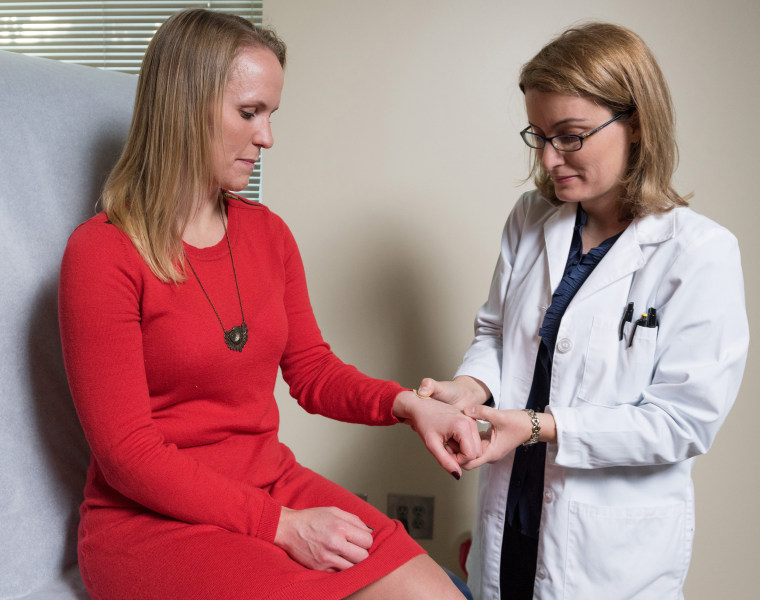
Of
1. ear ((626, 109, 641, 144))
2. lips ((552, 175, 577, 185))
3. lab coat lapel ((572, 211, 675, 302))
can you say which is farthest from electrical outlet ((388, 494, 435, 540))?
ear ((626, 109, 641, 144))

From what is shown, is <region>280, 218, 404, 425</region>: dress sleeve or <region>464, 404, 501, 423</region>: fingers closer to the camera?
<region>464, 404, 501, 423</region>: fingers

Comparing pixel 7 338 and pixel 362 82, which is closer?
pixel 7 338

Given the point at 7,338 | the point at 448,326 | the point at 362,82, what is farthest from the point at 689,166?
the point at 7,338

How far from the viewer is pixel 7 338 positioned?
1.19 meters

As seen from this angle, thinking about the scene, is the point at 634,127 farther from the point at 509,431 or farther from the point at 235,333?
the point at 235,333

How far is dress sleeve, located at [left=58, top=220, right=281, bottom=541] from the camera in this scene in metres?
1.03

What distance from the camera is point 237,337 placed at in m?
1.19

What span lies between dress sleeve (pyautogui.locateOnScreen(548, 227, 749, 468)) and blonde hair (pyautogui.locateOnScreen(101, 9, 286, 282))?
0.78 meters

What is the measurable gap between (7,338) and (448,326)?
122 centimetres

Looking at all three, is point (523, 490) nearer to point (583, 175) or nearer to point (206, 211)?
point (583, 175)

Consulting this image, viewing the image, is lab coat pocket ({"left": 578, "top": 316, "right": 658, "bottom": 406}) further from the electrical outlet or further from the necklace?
the electrical outlet

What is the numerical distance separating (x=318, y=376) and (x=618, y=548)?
2.22 feet

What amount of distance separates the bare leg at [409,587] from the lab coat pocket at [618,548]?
30 cm

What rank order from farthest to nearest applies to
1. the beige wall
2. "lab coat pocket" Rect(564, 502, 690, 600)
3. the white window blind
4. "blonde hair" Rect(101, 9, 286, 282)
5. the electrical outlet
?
the white window blind → the electrical outlet → the beige wall → "lab coat pocket" Rect(564, 502, 690, 600) → "blonde hair" Rect(101, 9, 286, 282)
